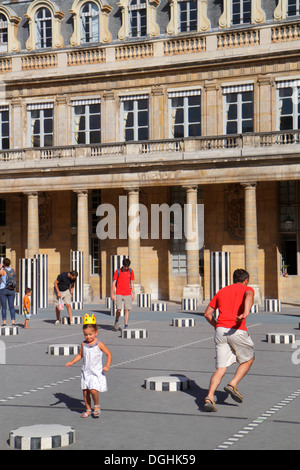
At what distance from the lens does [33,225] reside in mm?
40062

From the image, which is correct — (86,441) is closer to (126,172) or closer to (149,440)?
(149,440)

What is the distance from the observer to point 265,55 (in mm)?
36969

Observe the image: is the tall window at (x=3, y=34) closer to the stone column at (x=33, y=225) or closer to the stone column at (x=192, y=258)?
the stone column at (x=33, y=225)

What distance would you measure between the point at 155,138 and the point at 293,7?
8143mm

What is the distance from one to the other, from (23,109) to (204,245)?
10926mm

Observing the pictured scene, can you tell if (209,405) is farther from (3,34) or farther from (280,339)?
(3,34)

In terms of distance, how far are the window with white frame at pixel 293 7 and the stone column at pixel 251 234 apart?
7.61 meters

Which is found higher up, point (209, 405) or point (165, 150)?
point (165, 150)

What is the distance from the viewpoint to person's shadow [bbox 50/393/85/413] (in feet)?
39.7

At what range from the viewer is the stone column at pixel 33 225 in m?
39.8

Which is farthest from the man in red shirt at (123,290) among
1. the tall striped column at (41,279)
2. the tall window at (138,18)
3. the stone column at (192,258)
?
the tall window at (138,18)

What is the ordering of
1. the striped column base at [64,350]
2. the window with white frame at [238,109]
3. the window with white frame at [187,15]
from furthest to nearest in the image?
the window with white frame at [187,15] → the window with white frame at [238,109] → the striped column base at [64,350]

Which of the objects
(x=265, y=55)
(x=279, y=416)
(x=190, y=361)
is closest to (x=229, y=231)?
(x=265, y=55)

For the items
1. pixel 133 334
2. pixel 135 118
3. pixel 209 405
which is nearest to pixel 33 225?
pixel 135 118
